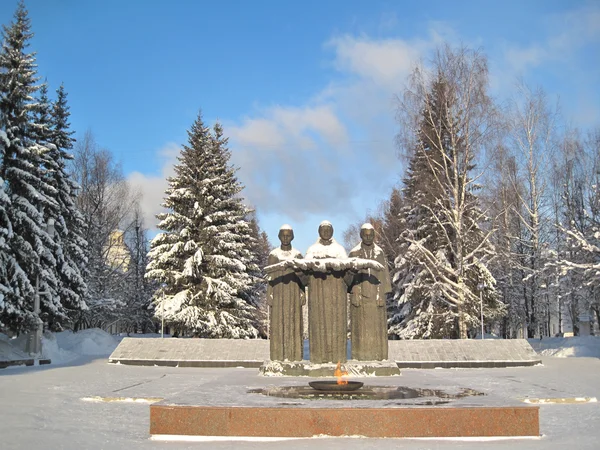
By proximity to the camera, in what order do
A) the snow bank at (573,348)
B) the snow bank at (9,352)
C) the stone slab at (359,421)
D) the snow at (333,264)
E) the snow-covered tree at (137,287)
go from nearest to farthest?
the stone slab at (359,421) < the snow at (333,264) < the snow bank at (9,352) < the snow bank at (573,348) < the snow-covered tree at (137,287)

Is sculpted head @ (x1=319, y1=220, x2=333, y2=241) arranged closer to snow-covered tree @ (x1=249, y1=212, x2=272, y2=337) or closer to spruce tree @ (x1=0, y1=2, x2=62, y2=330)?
snow-covered tree @ (x1=249, y1=212, x2=272, y2=337)

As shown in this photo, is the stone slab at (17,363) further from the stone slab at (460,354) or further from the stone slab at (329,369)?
the stone slab at (460,354)

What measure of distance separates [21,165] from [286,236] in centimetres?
1177

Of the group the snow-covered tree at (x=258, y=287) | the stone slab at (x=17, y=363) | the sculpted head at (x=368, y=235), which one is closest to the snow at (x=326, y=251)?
the sculpted head at (x=368, y=235)

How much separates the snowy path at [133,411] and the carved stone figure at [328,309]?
4.85 feet

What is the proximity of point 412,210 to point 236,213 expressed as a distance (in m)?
8.47

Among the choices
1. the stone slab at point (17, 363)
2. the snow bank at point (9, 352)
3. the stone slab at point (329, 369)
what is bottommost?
the stone slab at point (17, 363)

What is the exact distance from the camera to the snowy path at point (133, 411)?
5496 mm

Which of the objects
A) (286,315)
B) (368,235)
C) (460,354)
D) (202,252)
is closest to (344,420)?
(286,315)

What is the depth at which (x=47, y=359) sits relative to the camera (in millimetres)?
18156

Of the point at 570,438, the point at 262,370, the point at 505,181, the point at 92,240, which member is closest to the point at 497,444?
the point at 570,438

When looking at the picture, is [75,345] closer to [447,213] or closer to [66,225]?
[66,225]

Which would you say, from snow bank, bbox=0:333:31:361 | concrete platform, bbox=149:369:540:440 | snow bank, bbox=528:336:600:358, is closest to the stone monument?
concrete platform, bbox=149:369:540:440

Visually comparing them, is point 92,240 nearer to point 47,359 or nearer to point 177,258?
point 177,258
